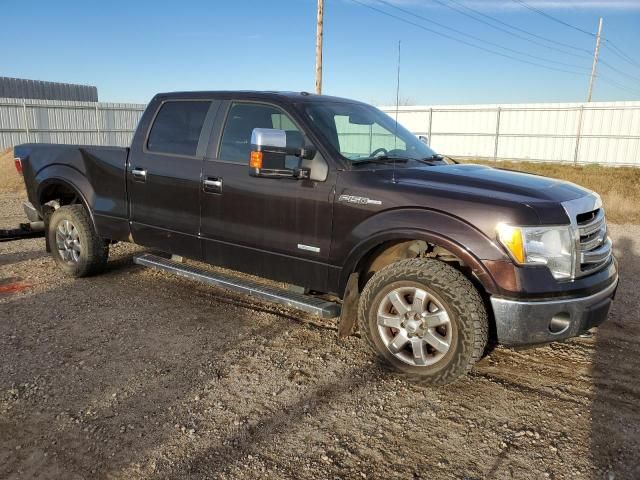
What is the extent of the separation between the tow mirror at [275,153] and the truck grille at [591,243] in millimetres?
1937

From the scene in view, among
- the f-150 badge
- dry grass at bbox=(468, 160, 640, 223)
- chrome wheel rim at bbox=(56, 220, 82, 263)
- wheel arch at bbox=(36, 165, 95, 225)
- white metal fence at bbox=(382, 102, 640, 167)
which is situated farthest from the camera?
white metal fence at bbox=(382, 102, 640, 167)

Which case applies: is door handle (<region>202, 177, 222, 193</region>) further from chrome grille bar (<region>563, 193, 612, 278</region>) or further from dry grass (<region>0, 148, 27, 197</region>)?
dry grass (<region>0, 148, 27, 197</region>)

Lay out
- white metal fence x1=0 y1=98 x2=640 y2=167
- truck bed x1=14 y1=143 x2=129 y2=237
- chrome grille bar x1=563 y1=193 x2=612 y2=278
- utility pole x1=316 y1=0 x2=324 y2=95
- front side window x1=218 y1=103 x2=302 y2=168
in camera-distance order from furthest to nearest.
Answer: white metal fence x1=0 y1=98 x2=640 y2=167 → utility pole x1=316 y1=0 x2=324 y2=95 → truck bed x1=14 y1=143 x2=129 y2=237 → front side window x1=218 y1=103 x2=302 y2=168 → chrome grille bar x1=563 y1=193 x2=612 y2=278

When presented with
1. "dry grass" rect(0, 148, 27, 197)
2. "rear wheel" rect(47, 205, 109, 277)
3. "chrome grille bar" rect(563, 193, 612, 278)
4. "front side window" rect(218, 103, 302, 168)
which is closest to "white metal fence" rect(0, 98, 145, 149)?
"dry grass" rect(0, 148, 27, 197)

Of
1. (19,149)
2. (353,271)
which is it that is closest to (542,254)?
(353,271)

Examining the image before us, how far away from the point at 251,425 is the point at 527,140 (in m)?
22.9

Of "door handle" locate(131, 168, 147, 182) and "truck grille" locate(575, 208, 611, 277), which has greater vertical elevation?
"door handle" locate(131, 168, 147, 182)

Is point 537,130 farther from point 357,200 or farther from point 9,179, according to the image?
point 357,200

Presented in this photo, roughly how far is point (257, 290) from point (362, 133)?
66.2 inches

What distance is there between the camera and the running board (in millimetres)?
3912

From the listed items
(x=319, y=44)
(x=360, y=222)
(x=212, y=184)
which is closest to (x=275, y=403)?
(x=360, y=222)

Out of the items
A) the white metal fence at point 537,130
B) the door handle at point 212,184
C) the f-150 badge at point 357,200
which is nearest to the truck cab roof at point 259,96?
the door handle at point 212,184

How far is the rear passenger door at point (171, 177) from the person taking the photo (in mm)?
4727

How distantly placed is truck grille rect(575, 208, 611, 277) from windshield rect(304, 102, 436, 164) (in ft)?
4.87
